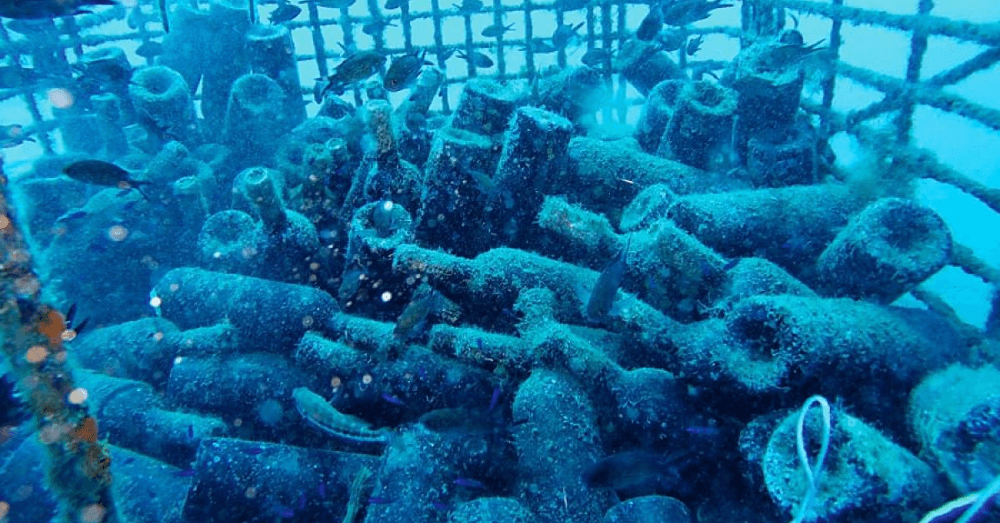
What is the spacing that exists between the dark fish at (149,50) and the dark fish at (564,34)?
742 cm

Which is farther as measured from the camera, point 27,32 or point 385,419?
point 27,32

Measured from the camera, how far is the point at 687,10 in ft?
25.8

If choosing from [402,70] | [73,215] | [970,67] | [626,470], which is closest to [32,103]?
[73,215]

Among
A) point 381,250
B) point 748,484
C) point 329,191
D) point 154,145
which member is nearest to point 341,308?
point 381,250

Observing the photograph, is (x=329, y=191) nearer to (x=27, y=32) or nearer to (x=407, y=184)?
(x=407, y=184)

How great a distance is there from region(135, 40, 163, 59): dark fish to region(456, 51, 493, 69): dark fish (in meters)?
5.77

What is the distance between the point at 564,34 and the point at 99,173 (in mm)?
7562

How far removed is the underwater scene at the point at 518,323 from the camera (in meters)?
2.59

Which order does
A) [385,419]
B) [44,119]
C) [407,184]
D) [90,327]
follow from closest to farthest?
[385,419], [407,184], [90,327], [44,119]

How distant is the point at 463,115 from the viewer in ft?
16.4

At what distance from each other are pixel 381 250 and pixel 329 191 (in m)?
1.48

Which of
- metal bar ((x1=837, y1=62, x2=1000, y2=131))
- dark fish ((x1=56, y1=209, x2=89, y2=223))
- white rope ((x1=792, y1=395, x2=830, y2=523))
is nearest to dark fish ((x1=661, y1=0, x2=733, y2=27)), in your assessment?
metal bar ((x1=837, y1=62, x2=1000, y2=131))

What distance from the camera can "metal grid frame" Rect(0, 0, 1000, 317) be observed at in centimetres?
461

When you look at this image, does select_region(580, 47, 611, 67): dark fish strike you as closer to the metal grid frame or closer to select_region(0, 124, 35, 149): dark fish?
the metal grid frame
